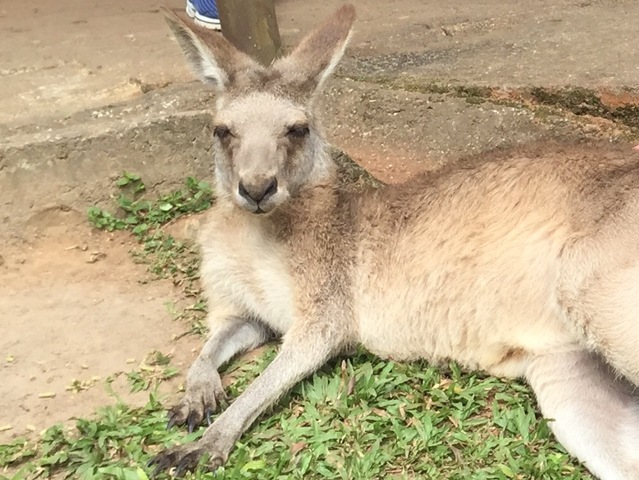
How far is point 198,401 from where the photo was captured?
3387 mm

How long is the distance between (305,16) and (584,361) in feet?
14.2

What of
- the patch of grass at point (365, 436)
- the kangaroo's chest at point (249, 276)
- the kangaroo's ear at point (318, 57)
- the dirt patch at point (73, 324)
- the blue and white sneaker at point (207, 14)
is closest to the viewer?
the patch of grass at point (365, 436)

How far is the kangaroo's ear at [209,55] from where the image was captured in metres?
3.71

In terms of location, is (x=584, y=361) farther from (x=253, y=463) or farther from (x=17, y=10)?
(x=17, y=10)

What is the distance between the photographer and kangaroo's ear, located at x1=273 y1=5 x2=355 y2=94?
150 inches

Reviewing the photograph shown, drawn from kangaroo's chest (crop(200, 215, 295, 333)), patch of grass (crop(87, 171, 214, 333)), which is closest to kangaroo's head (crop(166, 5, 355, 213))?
kangaroo's chest (crop(200, 215, 295, 333))

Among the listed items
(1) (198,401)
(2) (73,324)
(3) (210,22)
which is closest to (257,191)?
(1) (198,401)

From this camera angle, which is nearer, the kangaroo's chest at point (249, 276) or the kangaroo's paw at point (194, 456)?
the kangaroo's paw at point (194, 456)

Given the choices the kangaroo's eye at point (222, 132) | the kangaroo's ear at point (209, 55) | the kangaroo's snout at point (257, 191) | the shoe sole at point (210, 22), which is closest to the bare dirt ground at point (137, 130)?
the shoe sole at point (210, 22)

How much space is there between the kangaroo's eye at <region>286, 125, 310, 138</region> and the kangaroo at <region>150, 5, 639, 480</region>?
0.02 metres

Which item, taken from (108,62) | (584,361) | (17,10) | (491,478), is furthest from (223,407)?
(17,10)

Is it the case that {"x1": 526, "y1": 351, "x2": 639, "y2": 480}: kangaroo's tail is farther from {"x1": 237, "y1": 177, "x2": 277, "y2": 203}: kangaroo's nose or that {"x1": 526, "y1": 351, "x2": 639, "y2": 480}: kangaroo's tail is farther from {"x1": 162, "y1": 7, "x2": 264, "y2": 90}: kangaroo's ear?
{"x1": 162, "y1": 7, "x2": 264, "y2": 90}: kangaroo's ear

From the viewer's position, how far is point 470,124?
4.82 metres

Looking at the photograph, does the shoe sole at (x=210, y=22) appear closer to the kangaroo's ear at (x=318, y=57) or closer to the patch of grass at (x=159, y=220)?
the patch of grass at (x=159, y=220)
